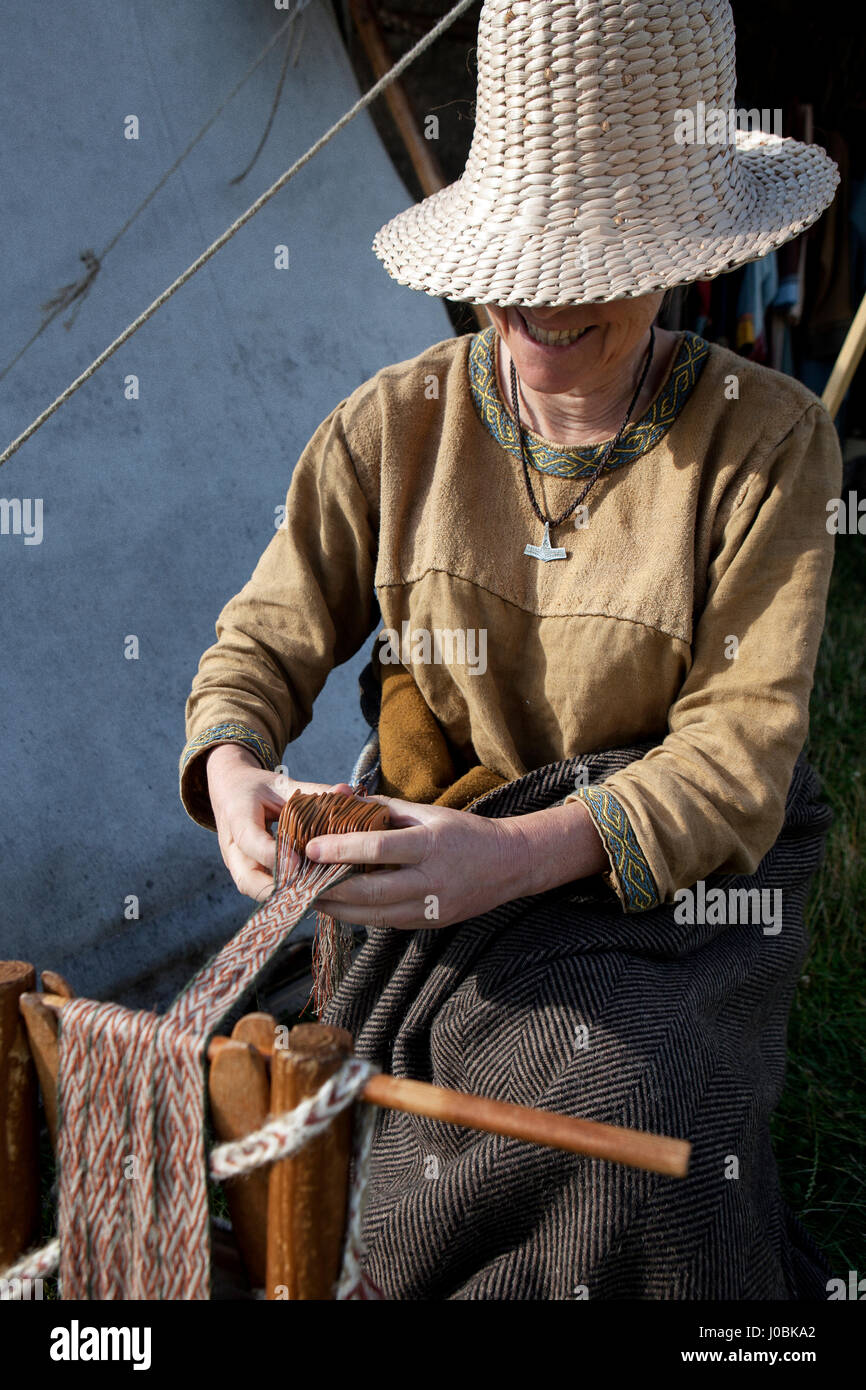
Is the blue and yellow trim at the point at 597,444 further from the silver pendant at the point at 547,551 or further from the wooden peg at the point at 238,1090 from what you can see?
the wooden peg at the point at 238,1090

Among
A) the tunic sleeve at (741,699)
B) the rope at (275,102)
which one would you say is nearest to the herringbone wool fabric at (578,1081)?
the tunic sleeve at (741,699)

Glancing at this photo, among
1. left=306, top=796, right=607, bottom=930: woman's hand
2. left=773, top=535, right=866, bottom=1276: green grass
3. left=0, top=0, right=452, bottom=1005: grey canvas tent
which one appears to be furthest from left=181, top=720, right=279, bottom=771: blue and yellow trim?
left=773, top=535, right=866, bottom=1276: green grass

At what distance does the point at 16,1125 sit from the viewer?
1.05 m

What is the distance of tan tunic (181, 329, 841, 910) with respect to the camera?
4.72ft

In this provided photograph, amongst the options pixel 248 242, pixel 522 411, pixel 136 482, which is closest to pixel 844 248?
pixel 248 242

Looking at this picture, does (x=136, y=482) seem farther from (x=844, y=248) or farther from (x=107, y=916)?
(x=844, y=248)

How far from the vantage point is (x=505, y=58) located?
1.39 meters

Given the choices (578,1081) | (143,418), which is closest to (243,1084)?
(578,1081)

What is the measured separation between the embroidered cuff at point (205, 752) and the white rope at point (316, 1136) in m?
0.66

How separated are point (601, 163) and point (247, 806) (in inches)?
34.7

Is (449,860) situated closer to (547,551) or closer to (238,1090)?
(238,1090)

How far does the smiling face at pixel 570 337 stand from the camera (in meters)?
1.43

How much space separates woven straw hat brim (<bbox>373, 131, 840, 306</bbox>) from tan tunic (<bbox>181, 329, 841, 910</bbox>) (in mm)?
200

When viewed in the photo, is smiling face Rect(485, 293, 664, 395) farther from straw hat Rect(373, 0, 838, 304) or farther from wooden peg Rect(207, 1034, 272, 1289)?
wooden peg Rect(207, 1034, 272, 1289)
